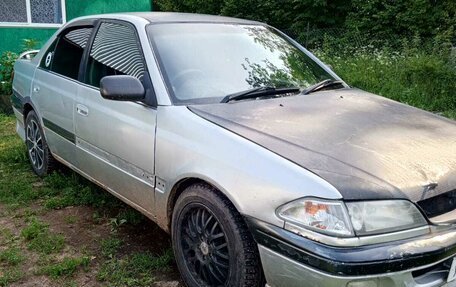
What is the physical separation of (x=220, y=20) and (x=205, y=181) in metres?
1.69

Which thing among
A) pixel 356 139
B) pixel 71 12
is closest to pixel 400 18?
pixel 71 12

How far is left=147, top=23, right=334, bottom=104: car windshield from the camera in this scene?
3.05 meters

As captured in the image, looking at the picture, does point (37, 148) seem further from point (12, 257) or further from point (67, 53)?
point (12, 257)

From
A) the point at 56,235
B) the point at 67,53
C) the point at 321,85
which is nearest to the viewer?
the point at 321,85

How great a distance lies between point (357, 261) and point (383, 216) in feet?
0.81

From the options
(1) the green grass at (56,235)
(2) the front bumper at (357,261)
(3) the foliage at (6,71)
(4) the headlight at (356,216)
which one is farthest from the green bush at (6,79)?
(4) the headlight at (356,216)

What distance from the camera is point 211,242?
256cm

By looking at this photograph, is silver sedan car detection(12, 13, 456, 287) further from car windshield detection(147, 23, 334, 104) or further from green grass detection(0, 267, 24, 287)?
green grass detection(0, 267, 24, 287)

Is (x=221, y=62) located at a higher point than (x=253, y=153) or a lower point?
higher

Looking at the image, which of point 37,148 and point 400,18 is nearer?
point 37,148

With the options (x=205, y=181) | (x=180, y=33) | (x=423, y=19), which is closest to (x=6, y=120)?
(x=180, y=33)

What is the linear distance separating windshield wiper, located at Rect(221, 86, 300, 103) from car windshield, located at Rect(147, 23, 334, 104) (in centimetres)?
5

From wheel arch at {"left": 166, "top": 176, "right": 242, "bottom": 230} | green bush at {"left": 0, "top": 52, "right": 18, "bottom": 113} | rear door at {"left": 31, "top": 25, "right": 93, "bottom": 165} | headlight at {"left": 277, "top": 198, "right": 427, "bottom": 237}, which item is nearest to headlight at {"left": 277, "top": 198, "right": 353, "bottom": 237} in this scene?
headlight at {"left": 277, "top": 198, "right": 427, "bottom": 237}

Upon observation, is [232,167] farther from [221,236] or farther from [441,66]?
[441,66]
